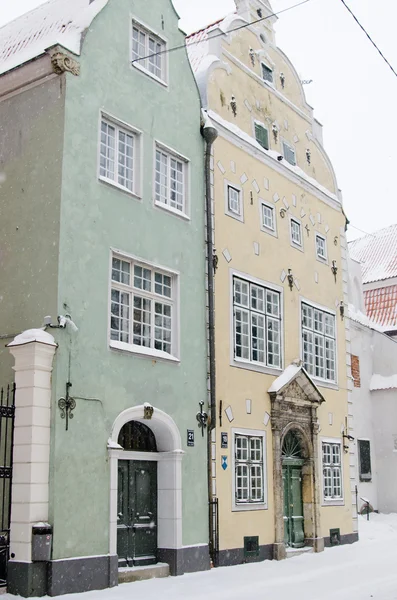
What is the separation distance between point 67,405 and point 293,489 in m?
8.64

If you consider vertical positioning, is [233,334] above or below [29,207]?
below

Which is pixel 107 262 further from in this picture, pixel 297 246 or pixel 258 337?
pixel 297 246

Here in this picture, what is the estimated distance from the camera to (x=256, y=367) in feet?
61.4

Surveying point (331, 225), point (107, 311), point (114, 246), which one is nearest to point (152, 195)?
point (114, 246)

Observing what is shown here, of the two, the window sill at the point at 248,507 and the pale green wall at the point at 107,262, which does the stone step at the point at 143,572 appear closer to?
the pale green wall at the point at 107,262

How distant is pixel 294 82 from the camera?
915 inches

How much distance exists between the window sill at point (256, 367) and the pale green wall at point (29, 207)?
5652 millimetres

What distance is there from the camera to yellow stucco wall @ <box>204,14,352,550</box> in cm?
1770

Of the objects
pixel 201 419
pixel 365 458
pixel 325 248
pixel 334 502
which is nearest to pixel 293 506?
pixel 334 502

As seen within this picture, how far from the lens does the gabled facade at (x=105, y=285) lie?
13133 mm

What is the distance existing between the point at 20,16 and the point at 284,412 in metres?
11.5

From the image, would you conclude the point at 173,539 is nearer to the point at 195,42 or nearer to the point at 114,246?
the point at 114,246

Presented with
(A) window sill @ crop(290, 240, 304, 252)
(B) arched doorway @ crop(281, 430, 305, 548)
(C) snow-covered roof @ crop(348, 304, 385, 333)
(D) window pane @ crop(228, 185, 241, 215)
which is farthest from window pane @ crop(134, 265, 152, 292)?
(C) snow-covered roof @ crop(348, 304, 385, 333)

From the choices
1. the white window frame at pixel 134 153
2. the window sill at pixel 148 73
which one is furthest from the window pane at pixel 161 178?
the window sill at pixel 148 73
